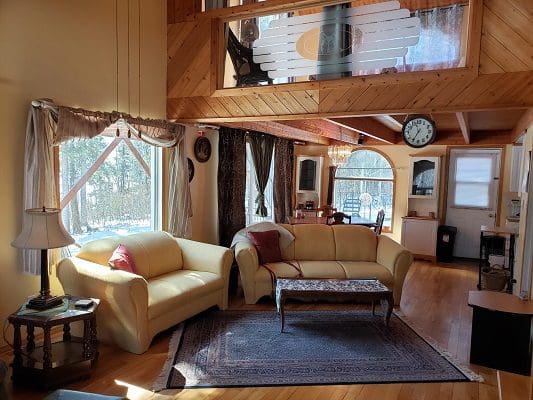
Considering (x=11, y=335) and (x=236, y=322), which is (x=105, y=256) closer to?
(x=11, y=335)

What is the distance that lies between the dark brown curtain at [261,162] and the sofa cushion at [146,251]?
8.13 ft

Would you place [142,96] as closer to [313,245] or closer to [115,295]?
[115,295]

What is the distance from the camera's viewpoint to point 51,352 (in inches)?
119

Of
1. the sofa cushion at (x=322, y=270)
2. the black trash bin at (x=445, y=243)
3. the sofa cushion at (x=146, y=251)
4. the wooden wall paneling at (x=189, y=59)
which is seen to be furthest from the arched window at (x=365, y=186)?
the sofa cushion at (x=146, y=251)

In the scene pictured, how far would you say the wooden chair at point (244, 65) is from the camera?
4.67 metres

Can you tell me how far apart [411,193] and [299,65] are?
469cm

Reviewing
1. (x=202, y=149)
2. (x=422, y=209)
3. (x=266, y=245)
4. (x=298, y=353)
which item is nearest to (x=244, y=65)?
(x=202, y=149)

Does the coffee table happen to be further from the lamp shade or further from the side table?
the lamp shade

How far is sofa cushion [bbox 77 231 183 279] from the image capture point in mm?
3865

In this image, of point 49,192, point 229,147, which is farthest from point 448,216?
point 49,192

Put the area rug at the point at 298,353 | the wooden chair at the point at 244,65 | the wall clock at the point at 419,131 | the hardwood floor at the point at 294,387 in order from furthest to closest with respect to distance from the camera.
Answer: the wall clock at the point at 419,131
the wooden chair at the point at 244,65
the area rug at the point at 298,353
the hardwood floor at the point at 294,387

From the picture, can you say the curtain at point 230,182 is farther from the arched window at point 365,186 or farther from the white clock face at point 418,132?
the arched window at point 365,186

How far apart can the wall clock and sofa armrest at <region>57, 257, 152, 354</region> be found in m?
3.97

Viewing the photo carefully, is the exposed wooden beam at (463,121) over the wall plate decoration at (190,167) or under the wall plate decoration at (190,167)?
over
